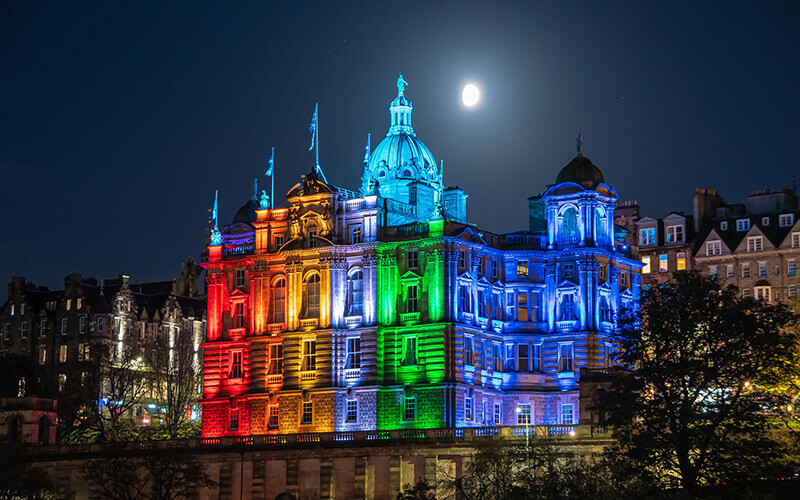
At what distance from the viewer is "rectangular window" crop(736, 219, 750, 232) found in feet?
449

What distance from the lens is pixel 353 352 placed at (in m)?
119

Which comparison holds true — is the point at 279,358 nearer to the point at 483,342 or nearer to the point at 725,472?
the point at 483,342

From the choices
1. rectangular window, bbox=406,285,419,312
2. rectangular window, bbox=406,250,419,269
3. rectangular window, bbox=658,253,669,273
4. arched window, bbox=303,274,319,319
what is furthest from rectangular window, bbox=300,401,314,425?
rectangular window, bbox=658,253,669,273

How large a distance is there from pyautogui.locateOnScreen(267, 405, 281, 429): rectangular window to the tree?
39.5 meters

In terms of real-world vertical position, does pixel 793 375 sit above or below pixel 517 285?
below

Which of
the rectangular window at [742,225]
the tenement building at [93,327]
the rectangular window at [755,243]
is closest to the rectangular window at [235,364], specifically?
the tenement building at [93,327]

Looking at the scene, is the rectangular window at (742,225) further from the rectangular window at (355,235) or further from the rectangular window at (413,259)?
the rectangular window at (355,235)

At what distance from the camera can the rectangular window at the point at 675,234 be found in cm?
14088

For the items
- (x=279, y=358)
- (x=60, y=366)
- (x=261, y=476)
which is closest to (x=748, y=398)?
(x=261, y=476)

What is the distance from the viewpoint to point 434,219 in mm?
117625

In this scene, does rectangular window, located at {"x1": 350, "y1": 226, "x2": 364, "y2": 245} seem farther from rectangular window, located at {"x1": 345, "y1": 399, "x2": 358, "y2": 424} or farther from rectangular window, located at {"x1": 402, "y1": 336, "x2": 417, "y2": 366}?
rectangular window, located at {"x1": 345, "y1": 399, "x2": 358, "y2": 424}

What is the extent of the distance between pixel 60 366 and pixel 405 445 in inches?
2573

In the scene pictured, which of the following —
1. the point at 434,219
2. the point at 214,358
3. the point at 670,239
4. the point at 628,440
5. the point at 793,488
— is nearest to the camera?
the point at 793,488

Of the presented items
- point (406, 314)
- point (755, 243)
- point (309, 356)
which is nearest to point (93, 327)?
point (309, 356)
